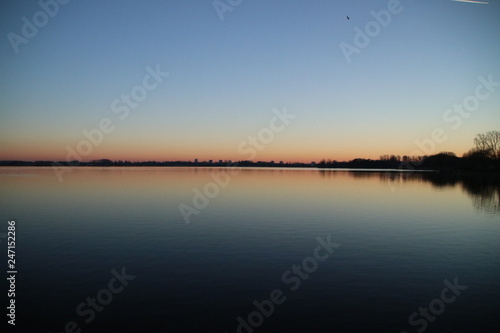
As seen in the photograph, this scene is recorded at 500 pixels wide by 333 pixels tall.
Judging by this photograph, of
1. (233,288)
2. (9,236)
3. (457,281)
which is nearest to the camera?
(233,288)

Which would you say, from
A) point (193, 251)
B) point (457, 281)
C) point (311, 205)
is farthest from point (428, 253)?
point (311, 205)

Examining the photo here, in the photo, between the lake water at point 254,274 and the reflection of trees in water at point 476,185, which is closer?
the lake water at point 254,274

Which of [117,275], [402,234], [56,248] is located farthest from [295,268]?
[56,248]

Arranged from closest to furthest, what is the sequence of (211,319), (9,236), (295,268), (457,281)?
(211,319)
(457,281)
(295,268)
(9,236)

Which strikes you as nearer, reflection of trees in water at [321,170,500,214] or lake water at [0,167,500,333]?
lake water at [0,167,500,333]

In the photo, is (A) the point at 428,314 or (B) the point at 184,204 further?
(B) the point at 184,204

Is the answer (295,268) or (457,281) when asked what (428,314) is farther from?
(295,268)

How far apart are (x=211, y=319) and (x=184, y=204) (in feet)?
89.1

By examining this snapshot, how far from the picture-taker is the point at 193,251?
17.9m

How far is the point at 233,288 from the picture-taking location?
501 inches

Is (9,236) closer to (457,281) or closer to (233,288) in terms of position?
(233,288)

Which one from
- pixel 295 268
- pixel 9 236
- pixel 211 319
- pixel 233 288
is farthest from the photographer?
pixel 9 236

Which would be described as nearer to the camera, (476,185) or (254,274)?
(254,274)

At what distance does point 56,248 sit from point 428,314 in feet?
59.0
